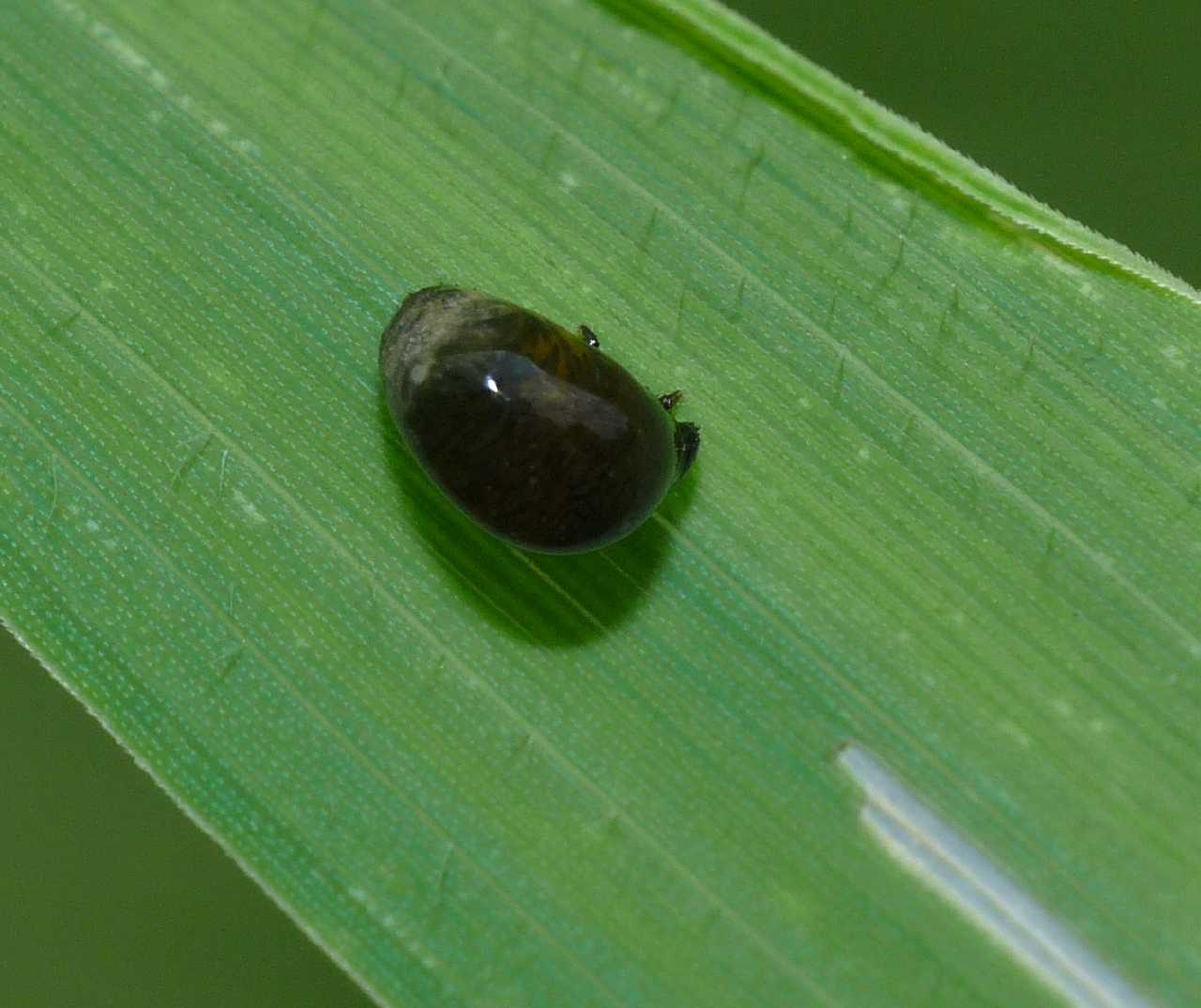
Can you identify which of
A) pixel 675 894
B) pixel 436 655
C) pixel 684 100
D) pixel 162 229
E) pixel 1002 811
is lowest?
pixel 675 894

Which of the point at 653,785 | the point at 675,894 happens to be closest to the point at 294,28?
the point at 653,785

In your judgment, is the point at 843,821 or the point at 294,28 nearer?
the point at 843,821

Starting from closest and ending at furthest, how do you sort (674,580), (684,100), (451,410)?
(451,410)
(674,580)
(684,100)

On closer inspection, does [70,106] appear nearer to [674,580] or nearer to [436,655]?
[436,655]

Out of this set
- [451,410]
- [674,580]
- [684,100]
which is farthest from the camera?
[684,100]

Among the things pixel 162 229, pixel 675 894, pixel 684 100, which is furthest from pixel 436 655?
pixel 684 100

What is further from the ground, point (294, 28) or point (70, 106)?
point (294, 28)
